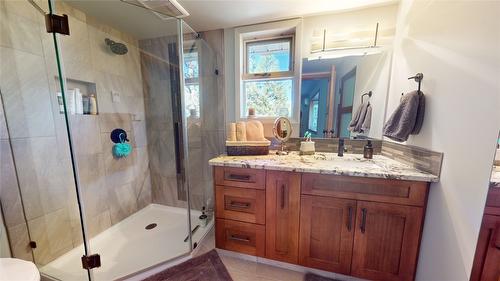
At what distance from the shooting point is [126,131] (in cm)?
202

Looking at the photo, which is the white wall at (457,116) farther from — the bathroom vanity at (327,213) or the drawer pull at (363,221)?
the drawer pull at (363,221)

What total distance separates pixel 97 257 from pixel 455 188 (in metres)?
2.33

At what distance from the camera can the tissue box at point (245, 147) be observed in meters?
1.57

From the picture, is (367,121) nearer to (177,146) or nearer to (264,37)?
(264,37)

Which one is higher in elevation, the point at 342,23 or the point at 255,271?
the point at 342,23

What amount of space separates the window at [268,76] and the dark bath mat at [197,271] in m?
1.43

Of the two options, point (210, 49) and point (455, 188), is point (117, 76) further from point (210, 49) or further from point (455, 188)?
point (455, 188)

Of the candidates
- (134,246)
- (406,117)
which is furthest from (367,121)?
(134,246)

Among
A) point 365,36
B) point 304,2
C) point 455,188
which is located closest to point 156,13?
point 304,2

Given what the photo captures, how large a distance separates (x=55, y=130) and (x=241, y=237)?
177 cm

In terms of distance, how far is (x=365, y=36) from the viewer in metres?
1.54

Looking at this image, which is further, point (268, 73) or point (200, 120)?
point (200, 120)

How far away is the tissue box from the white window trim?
1.32 feet

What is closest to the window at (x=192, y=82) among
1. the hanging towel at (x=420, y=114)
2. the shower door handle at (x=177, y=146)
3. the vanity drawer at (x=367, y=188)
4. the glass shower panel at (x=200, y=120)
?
the glass shower panel at (x=200, y=120)
